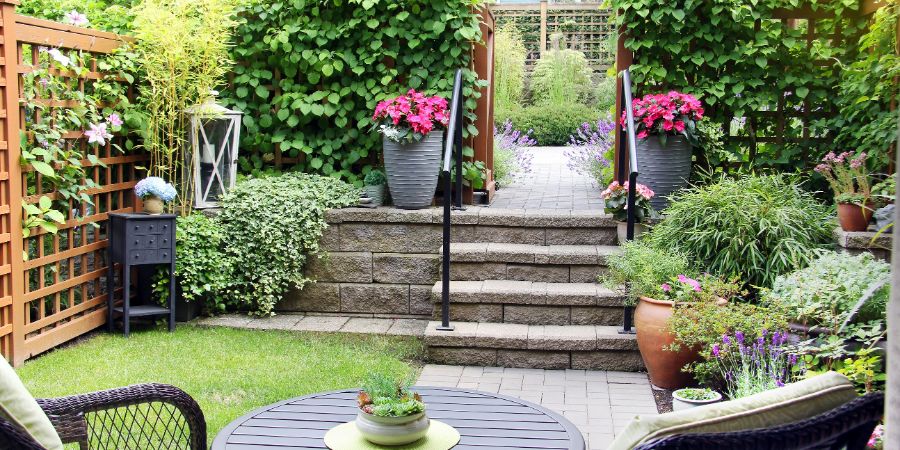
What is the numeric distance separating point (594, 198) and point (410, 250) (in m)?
1.86

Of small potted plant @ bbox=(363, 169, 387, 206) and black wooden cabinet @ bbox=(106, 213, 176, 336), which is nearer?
black wooden cabinet @ bbox=(106, 213, 176, 336)

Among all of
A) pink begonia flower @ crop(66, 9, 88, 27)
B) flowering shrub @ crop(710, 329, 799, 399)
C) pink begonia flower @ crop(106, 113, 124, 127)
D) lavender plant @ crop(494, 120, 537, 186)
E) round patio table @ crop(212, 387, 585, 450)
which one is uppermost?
pink begonia flower @ crop(66, 9, 88, 27)

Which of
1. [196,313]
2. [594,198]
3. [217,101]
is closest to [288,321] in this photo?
[196,313]

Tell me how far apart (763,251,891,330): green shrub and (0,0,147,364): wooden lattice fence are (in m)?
3.81

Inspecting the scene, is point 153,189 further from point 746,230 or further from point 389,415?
point 389,415

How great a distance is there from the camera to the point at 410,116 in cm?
609

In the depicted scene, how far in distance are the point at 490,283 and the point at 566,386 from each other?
3.42 feet

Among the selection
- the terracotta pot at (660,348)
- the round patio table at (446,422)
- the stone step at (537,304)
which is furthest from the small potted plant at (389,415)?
the stone step at (537,304)

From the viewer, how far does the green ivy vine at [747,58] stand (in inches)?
247

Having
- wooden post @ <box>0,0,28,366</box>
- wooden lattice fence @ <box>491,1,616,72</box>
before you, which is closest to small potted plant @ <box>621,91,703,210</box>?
wooden post @ <box>0,0,28,366</box>

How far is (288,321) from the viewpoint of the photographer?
586 centimetres

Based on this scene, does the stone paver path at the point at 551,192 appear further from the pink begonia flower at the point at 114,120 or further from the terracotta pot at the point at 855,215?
the pink begonia flower at the point at 114,120

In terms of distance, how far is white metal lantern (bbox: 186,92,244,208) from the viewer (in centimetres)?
612

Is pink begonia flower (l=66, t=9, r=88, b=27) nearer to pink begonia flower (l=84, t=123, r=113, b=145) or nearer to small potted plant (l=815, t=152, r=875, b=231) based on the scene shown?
pink begonia flower (l=84, t=123, r=113, b=145)
